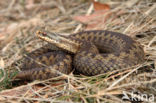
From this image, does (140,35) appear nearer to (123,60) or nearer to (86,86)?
(123,60)

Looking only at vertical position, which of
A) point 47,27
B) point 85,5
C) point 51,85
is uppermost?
point 85,5

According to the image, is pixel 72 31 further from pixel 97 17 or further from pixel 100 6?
pixel 100 6

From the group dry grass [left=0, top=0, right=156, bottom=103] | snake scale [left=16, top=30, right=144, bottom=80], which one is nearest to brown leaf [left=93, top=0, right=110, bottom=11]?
dry grass [left=0, top=0, right=156, bottom=103]

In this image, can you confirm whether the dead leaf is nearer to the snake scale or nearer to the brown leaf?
the brown leaf

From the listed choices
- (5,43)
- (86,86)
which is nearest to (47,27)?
(5,43)

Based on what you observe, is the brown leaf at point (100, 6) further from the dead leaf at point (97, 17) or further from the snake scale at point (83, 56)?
the snake scale at point (83, 56)

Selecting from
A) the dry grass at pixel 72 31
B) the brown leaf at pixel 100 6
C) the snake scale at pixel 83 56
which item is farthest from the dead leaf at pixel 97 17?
the snake scale at pixel 83 56
